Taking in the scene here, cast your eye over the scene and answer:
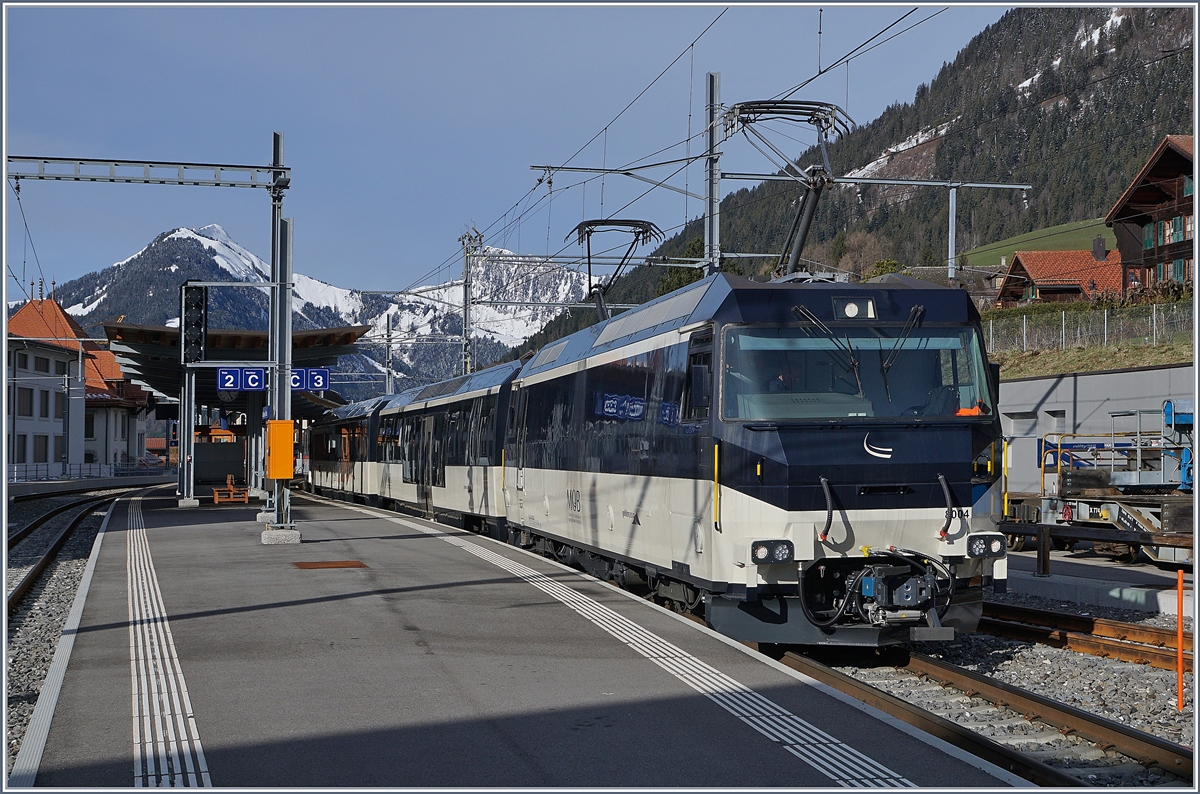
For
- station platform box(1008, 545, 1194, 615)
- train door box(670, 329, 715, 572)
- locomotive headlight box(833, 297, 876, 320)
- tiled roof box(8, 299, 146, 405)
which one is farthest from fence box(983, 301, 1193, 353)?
tiled roof box(8, 299, 146, 405)

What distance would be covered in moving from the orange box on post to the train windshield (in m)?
13.6

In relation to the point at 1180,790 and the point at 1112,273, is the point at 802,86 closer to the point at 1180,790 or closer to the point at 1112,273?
the point at 1180,790

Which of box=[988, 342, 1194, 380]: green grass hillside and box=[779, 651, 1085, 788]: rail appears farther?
box=[988, 342, 1194, 380]: green grass hillside

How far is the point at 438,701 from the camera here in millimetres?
8070

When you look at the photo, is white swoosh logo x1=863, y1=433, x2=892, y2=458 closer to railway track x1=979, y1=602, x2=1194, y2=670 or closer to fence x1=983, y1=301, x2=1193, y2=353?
railway track x1=979, y1=602, x2=1194, y2=670

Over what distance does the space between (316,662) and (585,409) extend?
577 cm

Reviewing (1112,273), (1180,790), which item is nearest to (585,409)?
(1180,790)

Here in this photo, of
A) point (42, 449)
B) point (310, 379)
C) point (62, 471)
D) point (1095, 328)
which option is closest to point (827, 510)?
point (310, 379)

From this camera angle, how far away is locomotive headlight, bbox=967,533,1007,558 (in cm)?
970

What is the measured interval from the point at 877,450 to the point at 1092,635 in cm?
421

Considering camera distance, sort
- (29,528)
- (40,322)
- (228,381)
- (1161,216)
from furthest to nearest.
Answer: (40,322), (1161,216), (228,381), (29,528)

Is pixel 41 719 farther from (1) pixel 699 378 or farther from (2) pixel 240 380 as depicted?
(2) pixel 240 380

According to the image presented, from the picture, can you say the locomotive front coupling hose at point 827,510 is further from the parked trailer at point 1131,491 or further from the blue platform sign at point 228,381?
the blue platform sign at point 228,381

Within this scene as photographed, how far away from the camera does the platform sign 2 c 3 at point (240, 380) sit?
2928 cm
